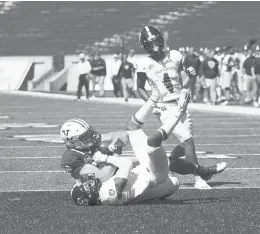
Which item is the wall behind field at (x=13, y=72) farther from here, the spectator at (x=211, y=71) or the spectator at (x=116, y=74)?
the spectator at (x=211, y=71)

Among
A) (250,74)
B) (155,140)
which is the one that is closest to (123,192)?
(155,140)

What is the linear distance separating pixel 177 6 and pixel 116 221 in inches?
1692

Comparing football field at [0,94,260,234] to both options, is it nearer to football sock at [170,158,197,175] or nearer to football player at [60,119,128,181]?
football sock at [170,158,197,175]

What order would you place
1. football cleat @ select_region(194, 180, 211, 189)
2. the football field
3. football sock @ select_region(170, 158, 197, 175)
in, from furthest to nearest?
football cleat @ select_region(194, 180, 211, 189) → football sock @ select_region(170, 158, 197, 175) → the football field

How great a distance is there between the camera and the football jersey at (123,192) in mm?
8203

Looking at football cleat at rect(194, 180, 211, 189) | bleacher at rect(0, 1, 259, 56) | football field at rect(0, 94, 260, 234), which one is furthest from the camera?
bleacher at rect(0, 1, 259, 56)

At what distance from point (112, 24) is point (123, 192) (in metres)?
41.5

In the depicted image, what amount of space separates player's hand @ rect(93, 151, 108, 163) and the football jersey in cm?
17

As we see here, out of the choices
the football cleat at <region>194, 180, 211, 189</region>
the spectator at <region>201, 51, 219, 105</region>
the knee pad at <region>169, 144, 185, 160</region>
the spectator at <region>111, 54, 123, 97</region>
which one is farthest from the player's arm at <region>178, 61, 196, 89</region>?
the spectator at <region>111, 54, 123, 97</region>

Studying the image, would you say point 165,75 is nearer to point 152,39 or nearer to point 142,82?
point 142,82

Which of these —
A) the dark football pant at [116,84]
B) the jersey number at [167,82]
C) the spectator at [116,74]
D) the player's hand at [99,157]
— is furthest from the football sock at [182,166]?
the dark football pant at [116,84]

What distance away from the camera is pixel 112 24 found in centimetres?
4953

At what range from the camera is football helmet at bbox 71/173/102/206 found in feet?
26.9

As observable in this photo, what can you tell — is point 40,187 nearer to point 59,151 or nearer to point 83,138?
point 83,138
